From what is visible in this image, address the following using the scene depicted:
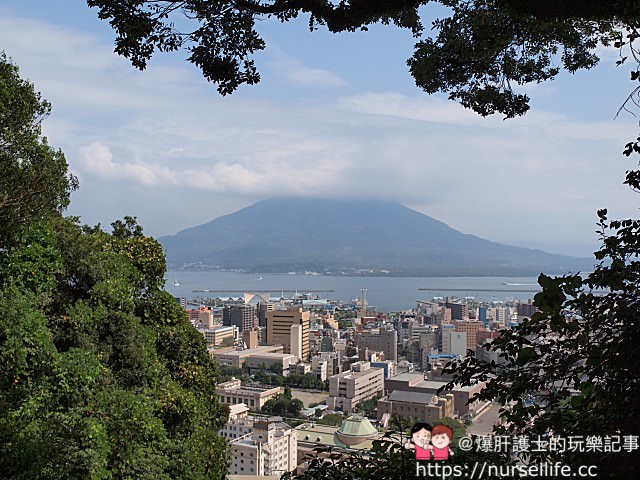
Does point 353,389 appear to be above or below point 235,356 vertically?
above

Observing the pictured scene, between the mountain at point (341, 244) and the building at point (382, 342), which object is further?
the mountain at point (341, 244)

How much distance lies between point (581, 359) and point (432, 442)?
1.34 feet

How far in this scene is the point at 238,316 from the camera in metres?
30.2

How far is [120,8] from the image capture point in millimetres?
1810

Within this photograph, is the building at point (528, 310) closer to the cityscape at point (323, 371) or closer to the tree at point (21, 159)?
the cityscape at point (323, 371)

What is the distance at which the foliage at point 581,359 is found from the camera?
122 cm

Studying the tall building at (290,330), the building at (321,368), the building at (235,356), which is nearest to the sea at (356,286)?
the tall building at (290,330)

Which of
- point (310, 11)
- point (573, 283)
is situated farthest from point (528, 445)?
point (310, 11)

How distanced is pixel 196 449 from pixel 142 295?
3.96 ft

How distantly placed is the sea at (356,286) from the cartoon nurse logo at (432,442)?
3369 centimetres

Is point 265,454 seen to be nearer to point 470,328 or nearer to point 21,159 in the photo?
point 21,159

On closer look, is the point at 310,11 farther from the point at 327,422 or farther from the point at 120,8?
the point at 327,422

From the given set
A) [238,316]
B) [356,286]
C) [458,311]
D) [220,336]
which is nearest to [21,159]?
[220,336]

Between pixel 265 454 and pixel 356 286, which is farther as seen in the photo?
pixel 356 286
